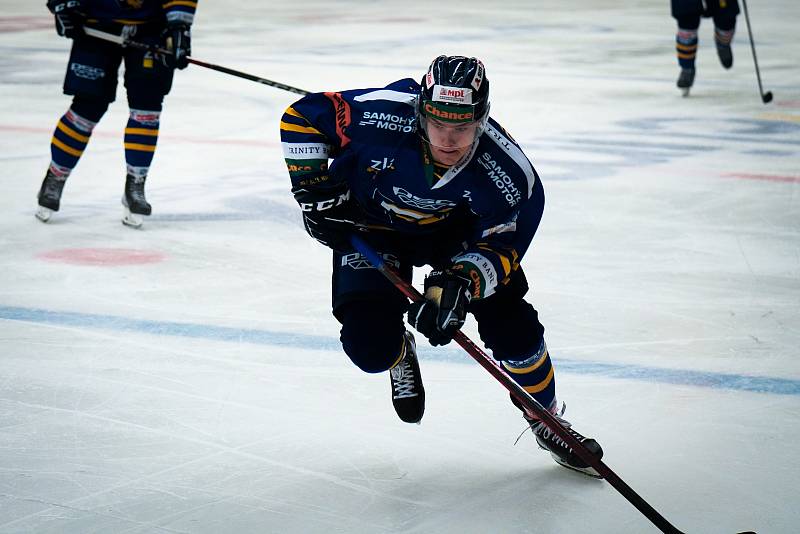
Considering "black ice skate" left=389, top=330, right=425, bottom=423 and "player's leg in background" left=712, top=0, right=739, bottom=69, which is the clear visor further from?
"player's leg in background" left=712, top=0, right=739, bottom=69

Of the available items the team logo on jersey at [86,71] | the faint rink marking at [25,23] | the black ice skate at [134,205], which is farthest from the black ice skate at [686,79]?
the faint rink marking at [25,23]

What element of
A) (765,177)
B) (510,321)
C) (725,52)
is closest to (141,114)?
(510,321)

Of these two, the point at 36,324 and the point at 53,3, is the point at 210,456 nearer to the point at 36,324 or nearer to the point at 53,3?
the point at 36,324

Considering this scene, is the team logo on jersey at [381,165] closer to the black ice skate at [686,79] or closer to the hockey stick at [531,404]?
the hockey stick at [531,404]

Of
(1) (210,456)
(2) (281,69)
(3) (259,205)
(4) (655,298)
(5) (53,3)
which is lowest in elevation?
(2) (281,69)

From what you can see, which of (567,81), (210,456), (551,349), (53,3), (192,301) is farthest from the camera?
(567,81)

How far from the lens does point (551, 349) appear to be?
3176mm

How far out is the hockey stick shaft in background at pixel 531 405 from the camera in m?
2.11

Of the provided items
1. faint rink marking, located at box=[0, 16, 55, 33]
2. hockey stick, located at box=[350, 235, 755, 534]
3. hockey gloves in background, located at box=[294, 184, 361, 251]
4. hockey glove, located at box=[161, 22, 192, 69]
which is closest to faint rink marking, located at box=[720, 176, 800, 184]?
hockey glove, located at box=[161, 22, 192, 69]

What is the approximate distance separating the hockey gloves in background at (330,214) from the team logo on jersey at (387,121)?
16 centimetres

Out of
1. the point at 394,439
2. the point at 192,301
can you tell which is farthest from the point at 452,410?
the point at 192,301

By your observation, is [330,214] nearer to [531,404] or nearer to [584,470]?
[531,404]

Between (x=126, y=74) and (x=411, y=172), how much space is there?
237 centimetres

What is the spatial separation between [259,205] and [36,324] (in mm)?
1637
